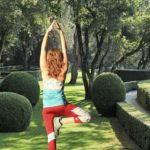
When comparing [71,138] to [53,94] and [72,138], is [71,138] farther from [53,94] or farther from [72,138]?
[53,94]

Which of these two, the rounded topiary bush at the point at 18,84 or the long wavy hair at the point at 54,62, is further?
the rounded topiary bush at the point at 18,84

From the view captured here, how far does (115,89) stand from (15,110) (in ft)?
18.8

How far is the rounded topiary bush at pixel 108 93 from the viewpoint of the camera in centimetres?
1889

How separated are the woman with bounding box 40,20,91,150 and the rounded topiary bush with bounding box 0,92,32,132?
8484 millimetres

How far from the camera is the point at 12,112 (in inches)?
561

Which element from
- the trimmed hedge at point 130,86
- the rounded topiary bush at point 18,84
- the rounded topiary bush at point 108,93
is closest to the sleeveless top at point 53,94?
the rounded topiary bush at point 108,93

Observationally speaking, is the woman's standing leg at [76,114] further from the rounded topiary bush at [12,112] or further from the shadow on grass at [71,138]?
the rounded topiary bush at [12,112]

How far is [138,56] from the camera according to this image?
57844mm

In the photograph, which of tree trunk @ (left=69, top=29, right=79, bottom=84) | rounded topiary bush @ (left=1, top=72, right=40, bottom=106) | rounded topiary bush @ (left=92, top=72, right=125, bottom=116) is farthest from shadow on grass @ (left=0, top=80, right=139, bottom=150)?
tree trunk @ (left=69, top=29, right=79, bottom=84)

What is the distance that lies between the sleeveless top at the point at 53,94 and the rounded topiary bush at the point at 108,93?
13.1m

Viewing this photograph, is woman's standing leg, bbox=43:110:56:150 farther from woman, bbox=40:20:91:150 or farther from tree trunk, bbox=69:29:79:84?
tree trunk, bbox=69:29:79:84

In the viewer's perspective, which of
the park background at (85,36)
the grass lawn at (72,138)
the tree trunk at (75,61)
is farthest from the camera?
the tree trunk at (75,61)

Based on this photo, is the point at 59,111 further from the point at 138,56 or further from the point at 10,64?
the point at 10,64

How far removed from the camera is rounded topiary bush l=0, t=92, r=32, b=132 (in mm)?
14211
